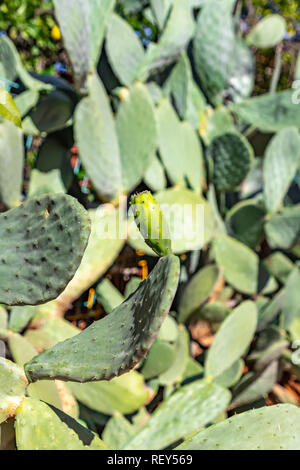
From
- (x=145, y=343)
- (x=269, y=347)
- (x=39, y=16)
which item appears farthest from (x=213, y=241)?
(x=39, y=16)

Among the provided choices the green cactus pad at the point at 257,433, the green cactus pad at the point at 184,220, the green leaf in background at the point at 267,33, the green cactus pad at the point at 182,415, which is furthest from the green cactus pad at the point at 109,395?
the green leaf in background at the point at 267,33

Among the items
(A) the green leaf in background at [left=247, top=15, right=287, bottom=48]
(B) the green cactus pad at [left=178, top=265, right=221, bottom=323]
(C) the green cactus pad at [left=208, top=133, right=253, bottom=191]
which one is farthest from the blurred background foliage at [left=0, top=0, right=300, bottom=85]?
(B) the green cactus pad at [left=178, top=265, right=221, bottom=323]

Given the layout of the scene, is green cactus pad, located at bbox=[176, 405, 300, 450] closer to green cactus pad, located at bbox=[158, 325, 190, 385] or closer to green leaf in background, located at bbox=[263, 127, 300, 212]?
green cactus pad, located at bbox=[158, 325, 190, 385]

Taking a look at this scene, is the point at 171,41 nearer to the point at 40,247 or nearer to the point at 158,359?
the point at 158,359

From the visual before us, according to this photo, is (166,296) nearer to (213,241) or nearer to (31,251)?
(31,251)

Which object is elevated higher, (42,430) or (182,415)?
(42,430)

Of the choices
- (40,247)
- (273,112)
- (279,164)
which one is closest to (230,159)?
(279,164)
